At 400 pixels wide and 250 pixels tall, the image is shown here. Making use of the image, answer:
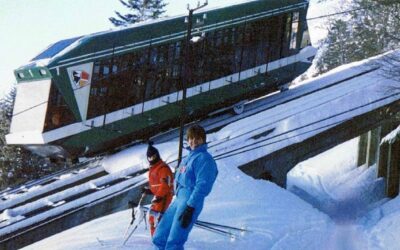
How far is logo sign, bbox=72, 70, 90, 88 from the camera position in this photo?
39.0 ft

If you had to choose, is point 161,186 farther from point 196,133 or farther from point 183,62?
point 183,62

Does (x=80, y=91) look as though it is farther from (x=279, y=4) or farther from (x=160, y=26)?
(x=279, y=4)

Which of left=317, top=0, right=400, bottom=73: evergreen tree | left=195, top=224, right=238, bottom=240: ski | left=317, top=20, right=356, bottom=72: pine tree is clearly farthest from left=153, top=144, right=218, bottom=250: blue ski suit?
left=317, top=20, right=356, bottom=72: pine tree

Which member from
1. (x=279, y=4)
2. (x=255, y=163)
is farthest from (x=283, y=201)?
(x=279, y=4)

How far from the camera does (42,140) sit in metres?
11.6

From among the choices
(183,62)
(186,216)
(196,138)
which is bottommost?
(183,62)

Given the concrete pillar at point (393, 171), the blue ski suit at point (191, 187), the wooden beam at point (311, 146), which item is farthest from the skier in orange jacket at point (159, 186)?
the concrete pillar at point (393, 171)

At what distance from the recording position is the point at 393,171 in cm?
1521

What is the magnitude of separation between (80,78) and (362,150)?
13.5 metres

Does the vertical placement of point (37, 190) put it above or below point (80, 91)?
below

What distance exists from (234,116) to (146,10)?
2599 cm

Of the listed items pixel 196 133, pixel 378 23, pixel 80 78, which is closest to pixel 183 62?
pixel 80 78

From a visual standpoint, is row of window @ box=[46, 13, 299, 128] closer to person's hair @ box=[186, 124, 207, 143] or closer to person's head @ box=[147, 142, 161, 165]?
person's head @ box=[147, 142, 161, 165]

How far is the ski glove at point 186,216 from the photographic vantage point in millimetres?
4910
